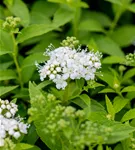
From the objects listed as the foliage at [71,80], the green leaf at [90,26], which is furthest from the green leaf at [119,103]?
the green leaf at [90,26]

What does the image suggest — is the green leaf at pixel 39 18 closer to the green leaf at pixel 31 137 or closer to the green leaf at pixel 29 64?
the green leaf at pixel 29 64

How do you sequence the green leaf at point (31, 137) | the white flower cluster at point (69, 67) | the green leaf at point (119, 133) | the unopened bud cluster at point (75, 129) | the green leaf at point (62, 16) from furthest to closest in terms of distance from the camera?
the green leaf at point (62, 16)
the green leaf at point (31, 137)
the white flower cluster at point (69, 67)
the green leaf at point (119, 133)
the unopened bud cluster at point (75, 129)

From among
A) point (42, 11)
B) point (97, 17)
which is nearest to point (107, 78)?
point (42, 11)

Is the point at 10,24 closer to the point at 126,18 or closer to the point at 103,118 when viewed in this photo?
the point at 103,118

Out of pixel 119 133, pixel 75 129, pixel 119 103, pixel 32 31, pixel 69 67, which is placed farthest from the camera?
pixel 32 31

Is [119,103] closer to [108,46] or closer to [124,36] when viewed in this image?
[108,46]

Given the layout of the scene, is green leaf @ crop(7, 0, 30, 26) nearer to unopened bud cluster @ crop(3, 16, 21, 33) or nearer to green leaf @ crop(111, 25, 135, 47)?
unopened bud cluster @ crop(3, 16, 21, 33)

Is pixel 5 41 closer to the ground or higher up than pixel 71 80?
higher up

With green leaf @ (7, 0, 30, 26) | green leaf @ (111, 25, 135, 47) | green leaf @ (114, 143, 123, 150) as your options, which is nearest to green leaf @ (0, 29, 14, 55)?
green leaf @ (7, 0, 30, 26)
